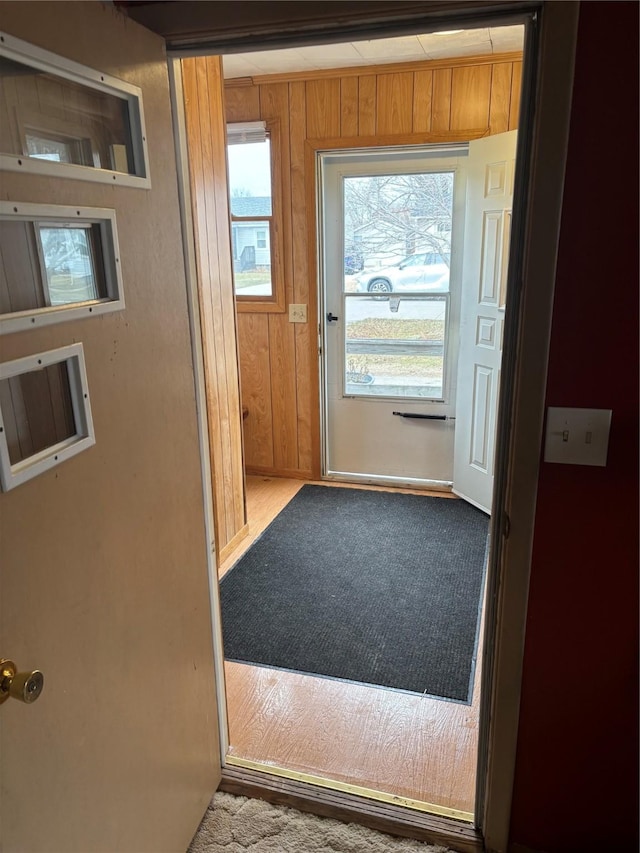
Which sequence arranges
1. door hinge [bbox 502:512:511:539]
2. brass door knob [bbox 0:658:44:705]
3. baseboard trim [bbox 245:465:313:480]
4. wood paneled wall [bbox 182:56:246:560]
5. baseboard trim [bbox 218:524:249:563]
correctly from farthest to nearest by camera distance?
1. baseboard trim [bbox 245:465:313:480]
2. baseboard trim [bbox 218:524:249:563]
3. wood paneled wall [bbox 182:56:246:560]
4. door hinge [bbox 502:512:511:539]
5. brass door knob [bbox 0:658:44:705]

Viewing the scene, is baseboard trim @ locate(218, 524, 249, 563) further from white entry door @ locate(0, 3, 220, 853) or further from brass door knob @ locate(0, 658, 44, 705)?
brass door knob @ locate(0, 658, 44, 705)

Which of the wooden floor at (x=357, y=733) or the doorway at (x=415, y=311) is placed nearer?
the wooden floor at (x=357, y=733)

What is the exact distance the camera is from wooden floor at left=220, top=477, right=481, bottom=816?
1755 mm

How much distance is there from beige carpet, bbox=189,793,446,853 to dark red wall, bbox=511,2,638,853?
37 centimetres

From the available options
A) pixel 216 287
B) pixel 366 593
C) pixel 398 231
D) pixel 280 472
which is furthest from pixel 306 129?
pixel 366 593

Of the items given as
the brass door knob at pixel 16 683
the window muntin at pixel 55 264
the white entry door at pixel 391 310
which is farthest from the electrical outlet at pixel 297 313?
the brass door knob at pixel 16 683

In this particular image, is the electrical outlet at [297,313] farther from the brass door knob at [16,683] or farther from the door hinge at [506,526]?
the brass door knob at [16,683]

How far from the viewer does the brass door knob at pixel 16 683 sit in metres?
0.85

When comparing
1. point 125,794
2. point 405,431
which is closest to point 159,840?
point 125,794

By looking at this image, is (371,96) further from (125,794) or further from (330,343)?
(125,794)

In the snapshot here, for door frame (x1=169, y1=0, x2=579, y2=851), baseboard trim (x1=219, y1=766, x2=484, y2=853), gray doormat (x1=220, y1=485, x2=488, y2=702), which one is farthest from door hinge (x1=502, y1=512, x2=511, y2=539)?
gray doormat (x1=220, y1=485, x2=488, y2=702)

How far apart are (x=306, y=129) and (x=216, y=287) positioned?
130cm

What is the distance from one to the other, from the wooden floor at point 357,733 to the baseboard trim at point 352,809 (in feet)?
0.21

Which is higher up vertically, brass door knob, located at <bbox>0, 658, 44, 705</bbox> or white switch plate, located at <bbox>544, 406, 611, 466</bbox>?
white switch plate, located at <bbox>544, 406, 611, 466</bbox>
